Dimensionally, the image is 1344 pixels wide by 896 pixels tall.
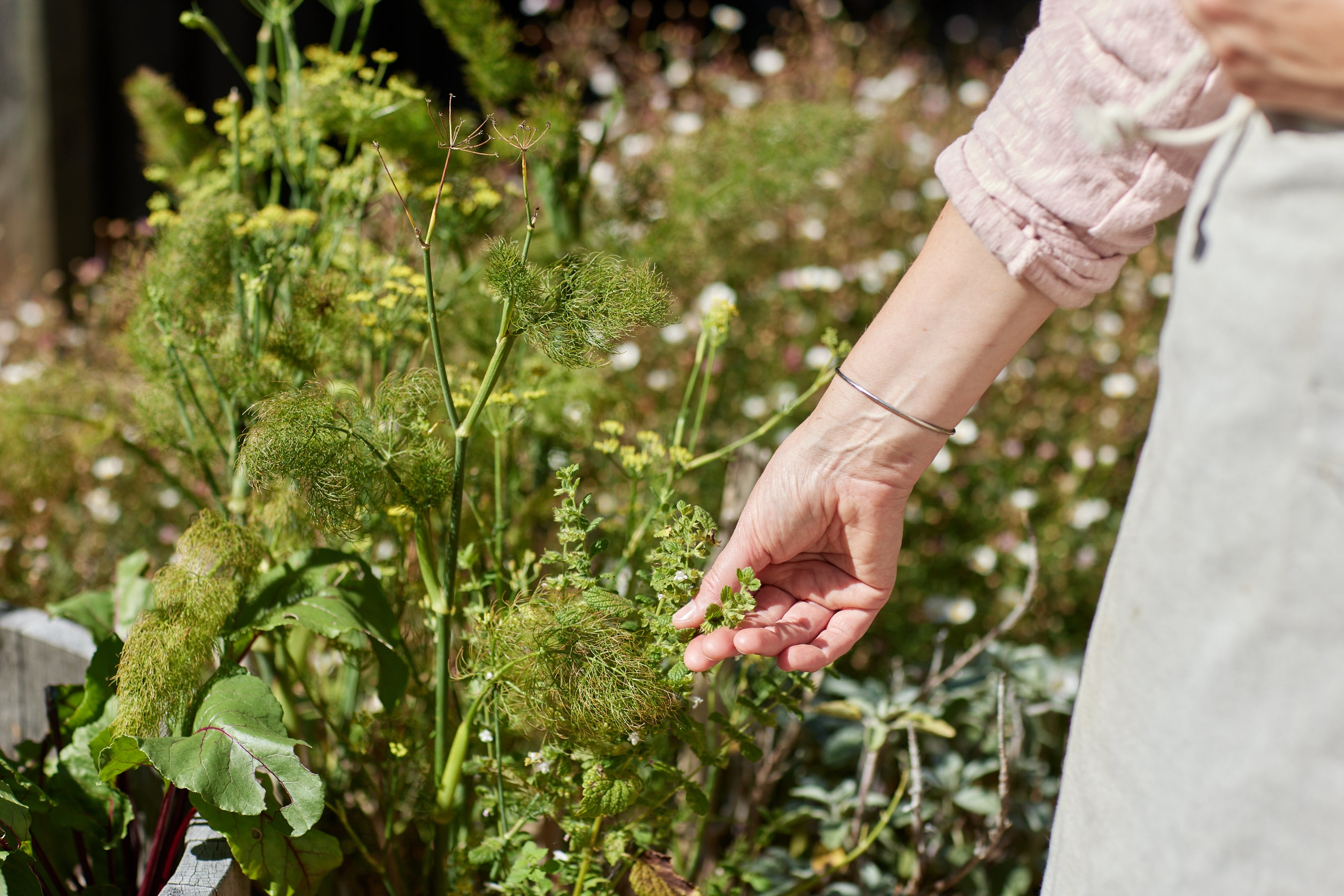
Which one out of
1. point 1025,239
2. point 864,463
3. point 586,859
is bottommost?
point 586,859

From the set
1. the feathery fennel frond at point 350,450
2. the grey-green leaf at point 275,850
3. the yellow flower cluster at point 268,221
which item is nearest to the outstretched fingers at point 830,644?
the feathery fennel frond at point 350,450

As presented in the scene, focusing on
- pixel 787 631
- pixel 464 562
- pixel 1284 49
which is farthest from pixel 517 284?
pixel 1284 49

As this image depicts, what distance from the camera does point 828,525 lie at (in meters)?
1.03

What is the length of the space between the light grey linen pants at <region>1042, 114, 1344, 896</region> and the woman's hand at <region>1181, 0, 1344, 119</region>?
0.02m

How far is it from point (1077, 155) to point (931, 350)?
21 centimetres

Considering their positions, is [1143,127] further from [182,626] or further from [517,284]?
Answer: [182,626]

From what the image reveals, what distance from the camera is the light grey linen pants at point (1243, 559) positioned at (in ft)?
1.88

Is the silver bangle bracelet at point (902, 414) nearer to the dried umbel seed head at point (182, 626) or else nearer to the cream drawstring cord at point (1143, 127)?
the cream drawstring cord at point (1143, 127)

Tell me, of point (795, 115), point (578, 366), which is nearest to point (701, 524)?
point (578, 366)

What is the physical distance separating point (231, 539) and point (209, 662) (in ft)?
0.43

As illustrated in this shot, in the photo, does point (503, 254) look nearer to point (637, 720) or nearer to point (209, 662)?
point (637, 720)

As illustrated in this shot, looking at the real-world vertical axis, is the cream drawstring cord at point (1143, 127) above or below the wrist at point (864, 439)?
above

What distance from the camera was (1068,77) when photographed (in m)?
0.78

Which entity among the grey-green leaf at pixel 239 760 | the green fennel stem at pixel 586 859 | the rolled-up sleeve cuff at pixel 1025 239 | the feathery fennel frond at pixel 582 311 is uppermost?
the rolled-up sleeve cuff at pixel 1025 239
